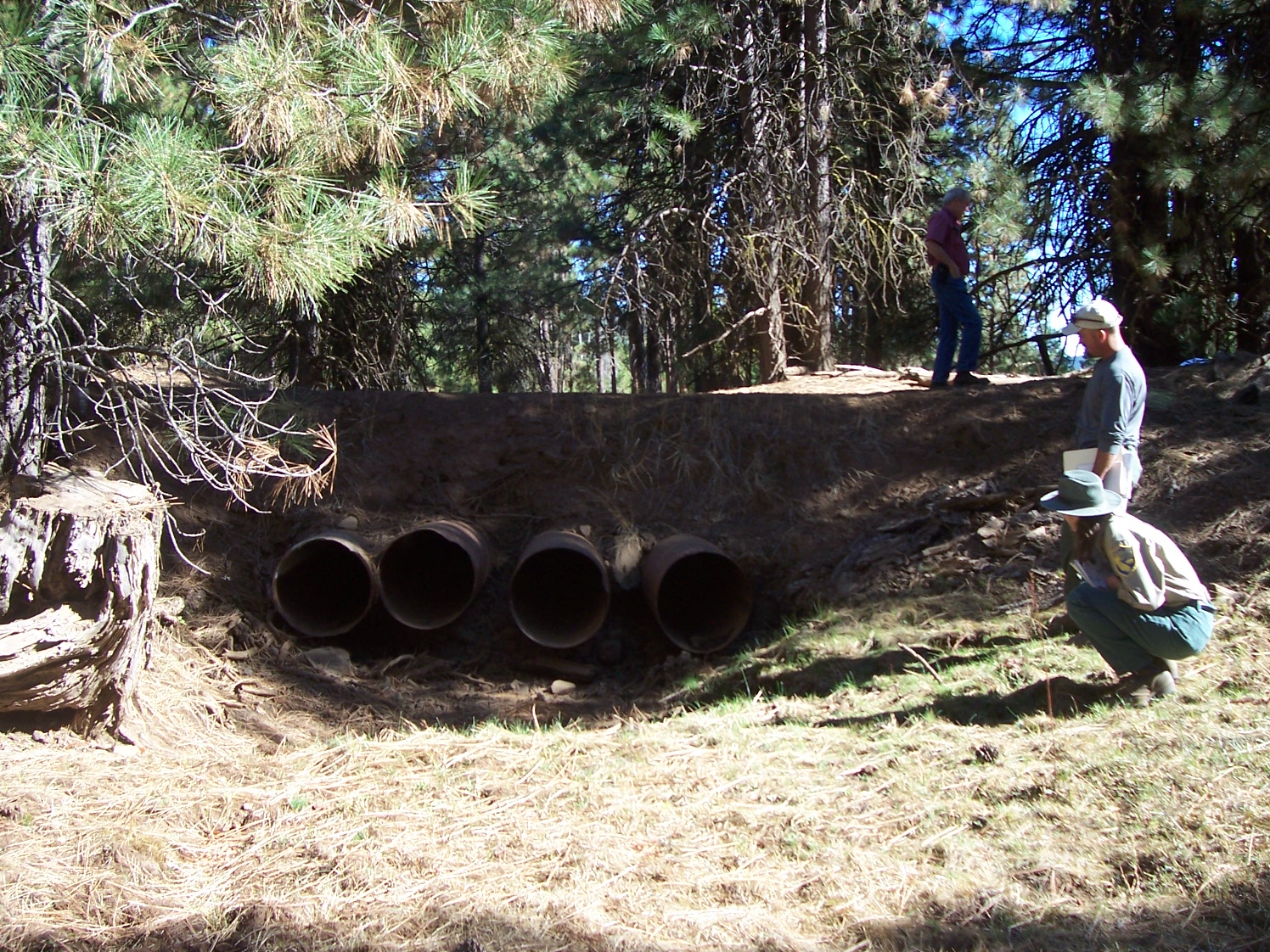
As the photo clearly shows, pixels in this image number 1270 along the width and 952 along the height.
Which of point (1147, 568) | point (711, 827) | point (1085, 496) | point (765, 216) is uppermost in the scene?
point (765, 216)

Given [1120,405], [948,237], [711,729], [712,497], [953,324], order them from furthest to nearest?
[953,324]
[712,497]
[948,237]
[711,729]
[1120,405]

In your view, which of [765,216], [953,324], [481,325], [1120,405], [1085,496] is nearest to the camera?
[1085,496]

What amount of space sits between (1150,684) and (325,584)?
6060 mm

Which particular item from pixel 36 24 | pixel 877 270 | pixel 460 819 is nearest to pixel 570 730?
pixel 460 819

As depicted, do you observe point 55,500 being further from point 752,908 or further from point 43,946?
point 752,908

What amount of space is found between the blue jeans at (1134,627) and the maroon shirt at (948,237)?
4.06 meters

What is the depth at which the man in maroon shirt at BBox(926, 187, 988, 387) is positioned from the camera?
7.96 m

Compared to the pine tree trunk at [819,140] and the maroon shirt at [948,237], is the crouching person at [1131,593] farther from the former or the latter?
the pine tree trunk at [819,140]

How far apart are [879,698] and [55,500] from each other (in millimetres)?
4170

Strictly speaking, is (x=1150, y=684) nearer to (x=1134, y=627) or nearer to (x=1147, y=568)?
(x=1134, y=627)

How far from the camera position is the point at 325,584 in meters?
8.20

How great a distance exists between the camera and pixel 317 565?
8.25 meters

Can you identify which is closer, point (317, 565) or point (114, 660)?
point (114, 660)

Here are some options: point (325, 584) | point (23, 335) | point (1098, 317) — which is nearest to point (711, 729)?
point (1098, 317)
